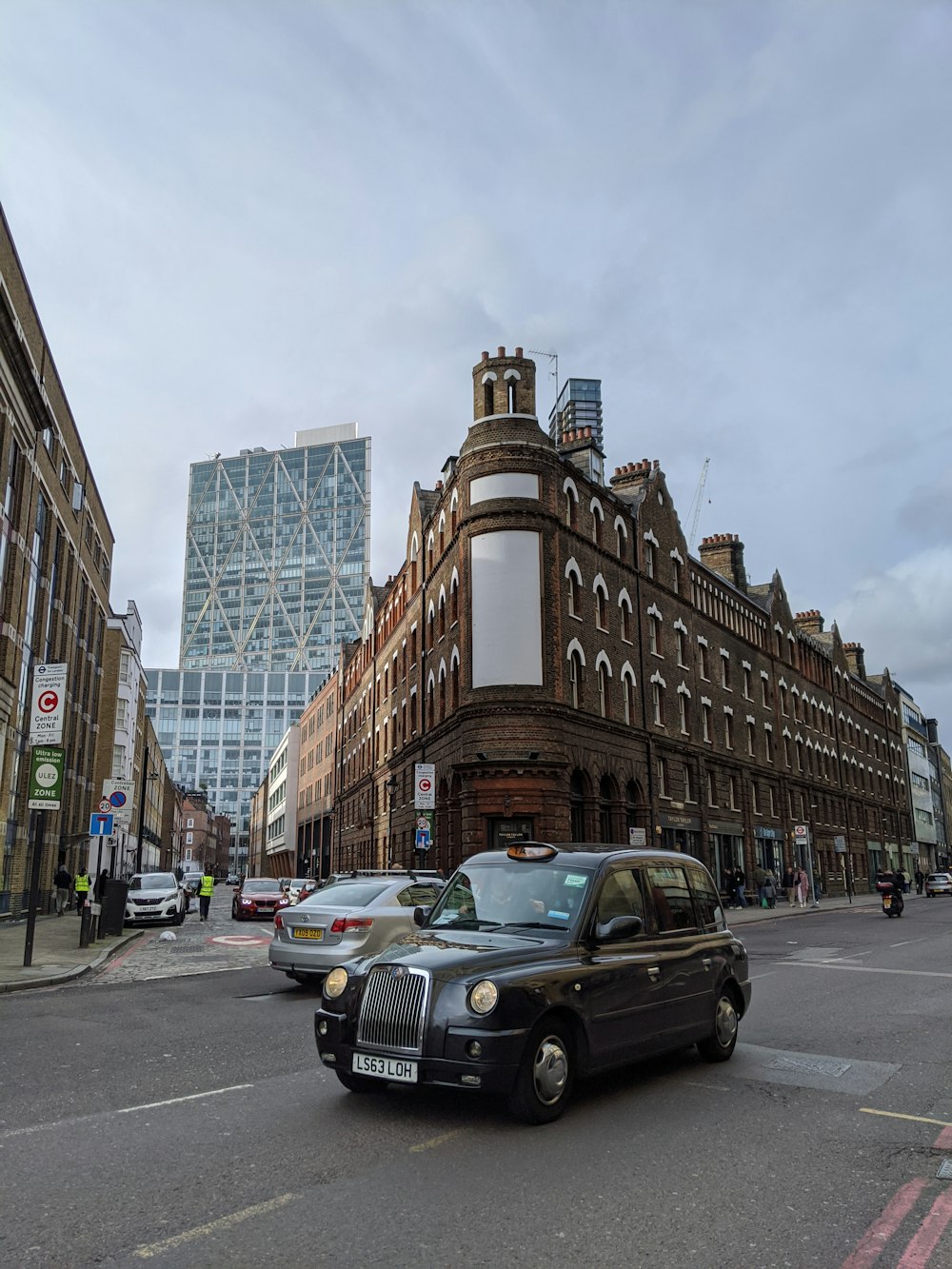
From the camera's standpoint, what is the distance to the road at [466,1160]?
13.6ft

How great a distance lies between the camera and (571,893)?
6.86 meters

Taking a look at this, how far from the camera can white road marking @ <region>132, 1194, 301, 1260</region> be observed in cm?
404

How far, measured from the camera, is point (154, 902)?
97.6 ft

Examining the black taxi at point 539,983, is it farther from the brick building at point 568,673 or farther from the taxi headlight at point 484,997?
the brick building at point 568,673

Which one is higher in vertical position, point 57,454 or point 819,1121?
point 57,454

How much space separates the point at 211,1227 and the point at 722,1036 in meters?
4.81

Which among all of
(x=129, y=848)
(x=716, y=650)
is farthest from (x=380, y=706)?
(x=129, y=848)

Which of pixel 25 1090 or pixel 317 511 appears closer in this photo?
pixel 25 1090

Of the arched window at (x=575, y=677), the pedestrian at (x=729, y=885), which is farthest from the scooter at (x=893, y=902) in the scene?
the arched window at (x=575, y=677)

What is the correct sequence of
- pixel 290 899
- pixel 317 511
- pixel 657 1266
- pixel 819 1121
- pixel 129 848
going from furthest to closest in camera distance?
pixel 317 511 < pixel 129 848 < pixel 290 899 < pixel 819 1121 < pixel 657 1266

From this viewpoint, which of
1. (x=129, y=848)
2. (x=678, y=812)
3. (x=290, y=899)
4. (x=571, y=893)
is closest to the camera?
(x=571, y=893)

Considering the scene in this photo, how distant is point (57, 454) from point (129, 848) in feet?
128

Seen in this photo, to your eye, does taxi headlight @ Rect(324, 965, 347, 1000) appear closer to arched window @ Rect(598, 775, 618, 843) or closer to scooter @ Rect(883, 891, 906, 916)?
arched window @ Rect(598, 775, 618, 843)

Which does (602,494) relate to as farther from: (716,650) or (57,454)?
(57,454)
